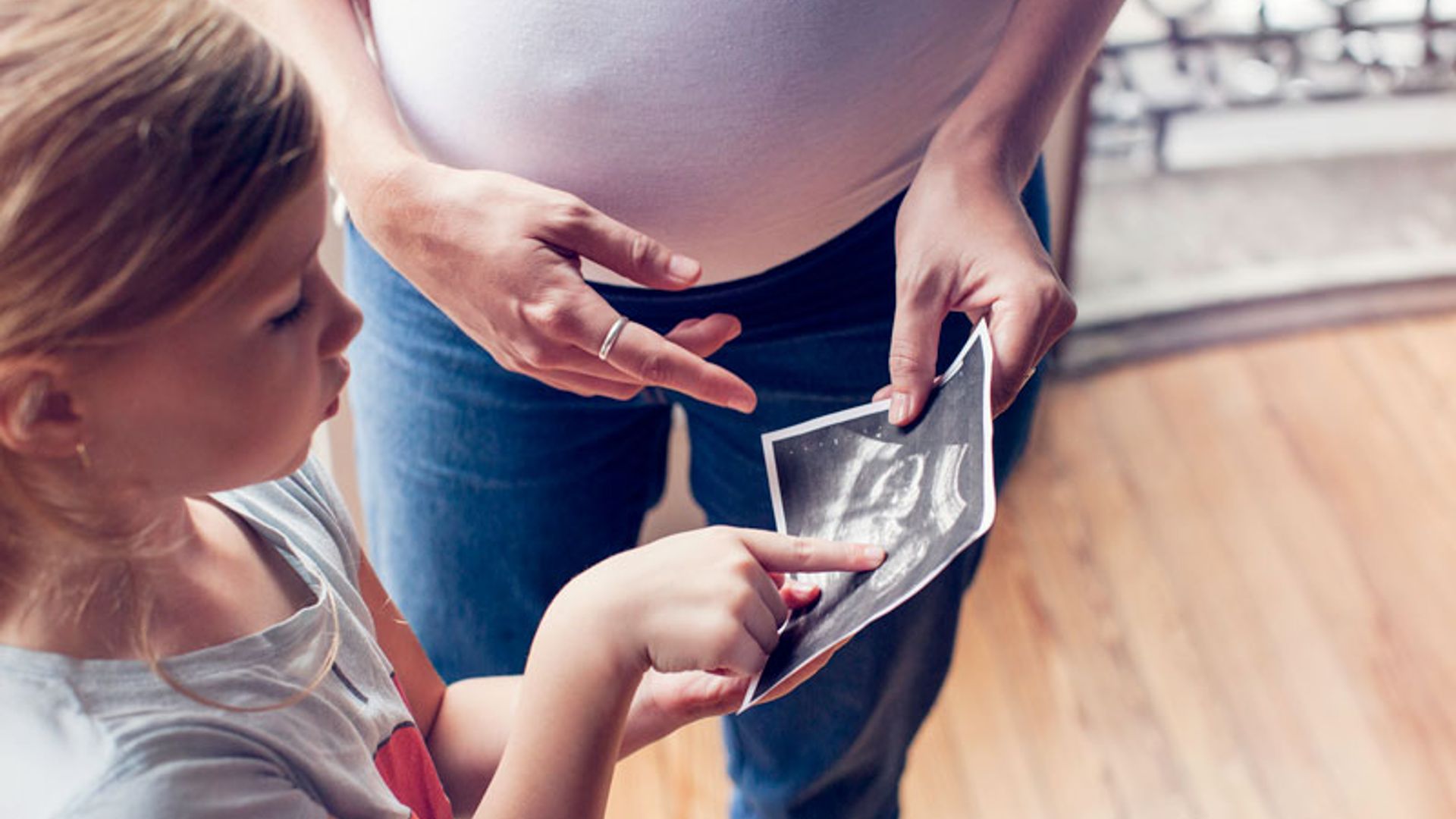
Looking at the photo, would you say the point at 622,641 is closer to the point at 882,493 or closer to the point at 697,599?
the point at 697,599

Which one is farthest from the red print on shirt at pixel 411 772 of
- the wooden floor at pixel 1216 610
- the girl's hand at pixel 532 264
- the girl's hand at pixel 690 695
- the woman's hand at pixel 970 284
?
the wooden floor at pixel 1216 610

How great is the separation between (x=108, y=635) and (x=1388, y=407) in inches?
75.1

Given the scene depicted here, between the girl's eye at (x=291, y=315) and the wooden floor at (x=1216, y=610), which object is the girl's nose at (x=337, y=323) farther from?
the wooden floor at (x=1216, y=610)

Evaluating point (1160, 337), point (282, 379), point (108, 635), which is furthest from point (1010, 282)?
point (1160, 337)

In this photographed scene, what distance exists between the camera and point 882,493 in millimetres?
803

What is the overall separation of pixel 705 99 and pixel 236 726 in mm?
415

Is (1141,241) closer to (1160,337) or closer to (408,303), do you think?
(1160,337)

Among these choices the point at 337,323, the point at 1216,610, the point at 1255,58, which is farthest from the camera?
the point at 1255,58

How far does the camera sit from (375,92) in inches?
34.5

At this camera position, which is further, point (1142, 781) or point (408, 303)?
point (1142, 781)

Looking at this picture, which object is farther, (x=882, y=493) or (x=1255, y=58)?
(x=1255, y=58)

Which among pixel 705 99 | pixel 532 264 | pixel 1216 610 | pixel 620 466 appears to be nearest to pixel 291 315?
pixel 532 264

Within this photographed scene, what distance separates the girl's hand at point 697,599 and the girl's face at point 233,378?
0.56 ft

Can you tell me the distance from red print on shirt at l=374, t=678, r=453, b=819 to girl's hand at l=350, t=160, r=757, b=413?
222mm
